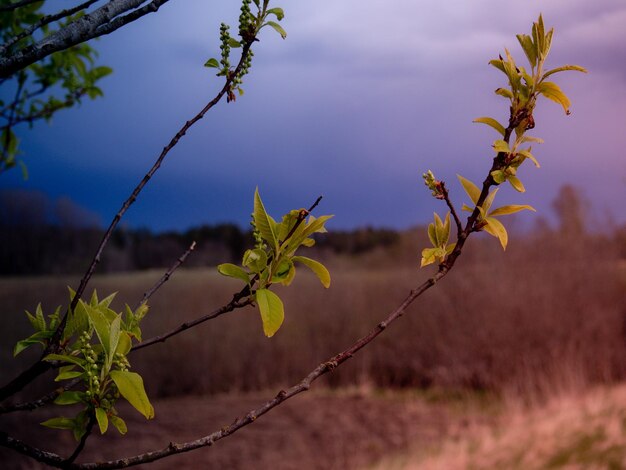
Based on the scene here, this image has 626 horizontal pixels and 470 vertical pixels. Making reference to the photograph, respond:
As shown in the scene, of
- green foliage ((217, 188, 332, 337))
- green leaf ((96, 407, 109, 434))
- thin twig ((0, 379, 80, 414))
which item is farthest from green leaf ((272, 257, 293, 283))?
thin twig ((0, 379, 80, 414))

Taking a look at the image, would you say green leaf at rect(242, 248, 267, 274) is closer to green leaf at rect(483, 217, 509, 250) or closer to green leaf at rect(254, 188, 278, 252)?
green leaf at rect(254, 188, 278, 252)

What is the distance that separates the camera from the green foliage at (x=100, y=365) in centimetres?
81

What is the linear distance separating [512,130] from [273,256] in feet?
1.23

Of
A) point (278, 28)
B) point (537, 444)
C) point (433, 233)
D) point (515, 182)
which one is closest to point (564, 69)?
point (515, 182)

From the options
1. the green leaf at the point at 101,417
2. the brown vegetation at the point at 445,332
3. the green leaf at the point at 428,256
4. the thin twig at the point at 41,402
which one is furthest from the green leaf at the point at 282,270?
the brown vegetation at the point at 445,332

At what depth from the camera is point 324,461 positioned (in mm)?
4707

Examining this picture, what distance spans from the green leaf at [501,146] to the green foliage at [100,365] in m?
0.55

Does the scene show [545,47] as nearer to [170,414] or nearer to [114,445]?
[114,445]

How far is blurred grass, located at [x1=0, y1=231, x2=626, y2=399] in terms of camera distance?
739 cm

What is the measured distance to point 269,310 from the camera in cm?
83

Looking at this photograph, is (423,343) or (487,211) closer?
(487,211)

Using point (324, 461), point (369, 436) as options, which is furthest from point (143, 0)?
point (369, 436)

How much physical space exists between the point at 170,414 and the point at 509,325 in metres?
3.91

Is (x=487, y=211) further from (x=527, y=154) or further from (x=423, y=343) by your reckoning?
(x=423, y=343)
